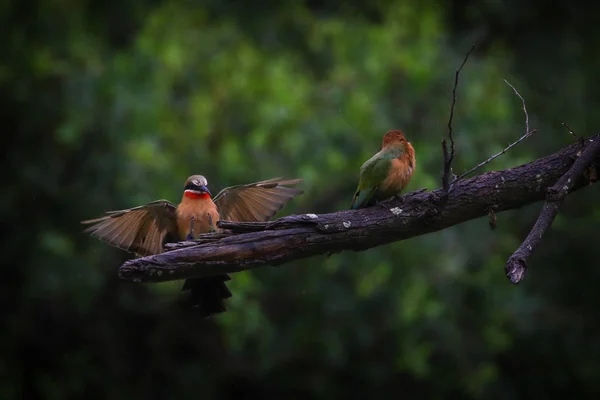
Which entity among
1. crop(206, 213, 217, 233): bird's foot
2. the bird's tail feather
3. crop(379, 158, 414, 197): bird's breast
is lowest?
the bird's tail feather

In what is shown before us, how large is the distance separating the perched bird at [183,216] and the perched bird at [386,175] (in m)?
0.92

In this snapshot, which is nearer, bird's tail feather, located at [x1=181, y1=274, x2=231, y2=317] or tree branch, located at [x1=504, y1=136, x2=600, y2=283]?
tree branch, located at [x1=504, y1=136, x2=600, y2=283]

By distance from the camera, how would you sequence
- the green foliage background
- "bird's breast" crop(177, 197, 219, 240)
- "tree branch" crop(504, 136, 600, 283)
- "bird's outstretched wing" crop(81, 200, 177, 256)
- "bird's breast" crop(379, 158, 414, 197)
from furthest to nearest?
the green foliage background
"bird's breast" crop(177, 197, 219, 240)
"bird's outstretched wing" crop(81, 200, 177, 256)
"bird's breast" crop(379, 158, 414, 197)
"tree branch" crop(504, 136, 600, 283)

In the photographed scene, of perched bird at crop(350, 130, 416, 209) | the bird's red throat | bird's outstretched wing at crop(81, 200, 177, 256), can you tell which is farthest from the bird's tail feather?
perched bird at crop(350, 130, 416, 209)

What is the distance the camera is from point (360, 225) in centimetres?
461

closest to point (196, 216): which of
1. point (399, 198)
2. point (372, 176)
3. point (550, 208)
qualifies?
point (372, 176)

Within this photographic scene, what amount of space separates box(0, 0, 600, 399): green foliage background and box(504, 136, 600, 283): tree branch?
15.1 feet

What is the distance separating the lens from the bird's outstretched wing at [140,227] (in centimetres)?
591

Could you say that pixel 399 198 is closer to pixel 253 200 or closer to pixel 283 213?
pixel 253 200

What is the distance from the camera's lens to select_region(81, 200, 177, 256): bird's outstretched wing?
5910 mm

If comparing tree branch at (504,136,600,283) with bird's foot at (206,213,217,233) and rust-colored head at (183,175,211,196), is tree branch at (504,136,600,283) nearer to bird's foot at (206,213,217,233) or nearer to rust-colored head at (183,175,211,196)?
bird's foot at (206,213,217,233)

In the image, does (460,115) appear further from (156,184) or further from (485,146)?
(156,184)

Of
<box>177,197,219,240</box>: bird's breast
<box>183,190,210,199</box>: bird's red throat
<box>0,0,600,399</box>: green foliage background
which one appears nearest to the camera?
<box>177,197,219,240</box>: bird's breast

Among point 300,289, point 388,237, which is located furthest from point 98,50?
point 388,237
